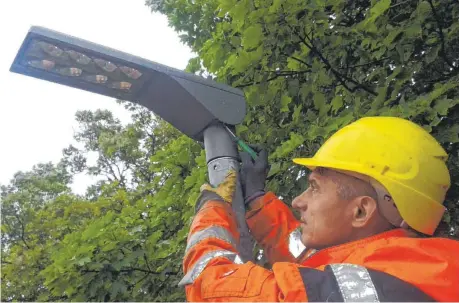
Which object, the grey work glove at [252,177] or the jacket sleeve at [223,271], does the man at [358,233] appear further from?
the grey work glove at [252,177]

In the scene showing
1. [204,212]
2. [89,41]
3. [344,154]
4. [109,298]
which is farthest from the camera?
[109,298]

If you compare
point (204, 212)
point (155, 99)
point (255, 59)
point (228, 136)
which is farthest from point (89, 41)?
point (255, 59)

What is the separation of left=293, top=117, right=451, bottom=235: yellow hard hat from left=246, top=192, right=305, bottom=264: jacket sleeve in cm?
48

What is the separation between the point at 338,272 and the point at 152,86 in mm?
1240

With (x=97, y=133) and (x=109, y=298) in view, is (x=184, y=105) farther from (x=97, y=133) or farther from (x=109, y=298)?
(x=97, y=133)

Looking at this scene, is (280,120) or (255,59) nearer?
(255,59)

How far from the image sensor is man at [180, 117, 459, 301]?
127 cm

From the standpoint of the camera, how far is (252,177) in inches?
84.7

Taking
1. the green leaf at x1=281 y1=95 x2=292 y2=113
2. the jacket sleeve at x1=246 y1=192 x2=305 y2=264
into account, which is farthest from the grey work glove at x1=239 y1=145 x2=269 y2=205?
the green leaf at x1=281 y1=95 x2=292 y2=113

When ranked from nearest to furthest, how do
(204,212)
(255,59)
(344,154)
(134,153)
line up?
(344,154), (204,212), (255,59), (134,153)

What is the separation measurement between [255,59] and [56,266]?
1.69 m

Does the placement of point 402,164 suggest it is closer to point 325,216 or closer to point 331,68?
point 325,216

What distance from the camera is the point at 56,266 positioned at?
9.73 ft

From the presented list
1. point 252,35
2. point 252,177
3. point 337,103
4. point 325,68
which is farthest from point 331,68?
point 252,177
